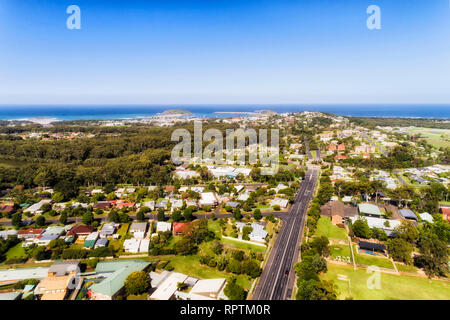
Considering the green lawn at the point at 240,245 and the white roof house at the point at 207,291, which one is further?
the green lawn at the point at 240,245

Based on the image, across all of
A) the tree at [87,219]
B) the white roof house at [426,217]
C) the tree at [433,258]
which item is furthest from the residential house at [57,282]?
the white roof house at [426,217]

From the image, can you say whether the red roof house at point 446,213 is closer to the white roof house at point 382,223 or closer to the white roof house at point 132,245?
the white roof house at point 382,223

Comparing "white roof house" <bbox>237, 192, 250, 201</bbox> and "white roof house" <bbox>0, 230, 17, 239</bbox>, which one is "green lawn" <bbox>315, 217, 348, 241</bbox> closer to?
"white roof house" <bbox>237, 192, 250, 201</bbox>

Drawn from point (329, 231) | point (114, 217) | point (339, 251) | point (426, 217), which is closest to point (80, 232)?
point (114, 217)

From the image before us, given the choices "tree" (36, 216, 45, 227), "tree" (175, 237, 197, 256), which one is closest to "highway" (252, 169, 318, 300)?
"tree" (175, 237, 197, 256)

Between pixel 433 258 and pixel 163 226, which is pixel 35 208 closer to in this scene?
pixel 163 226
